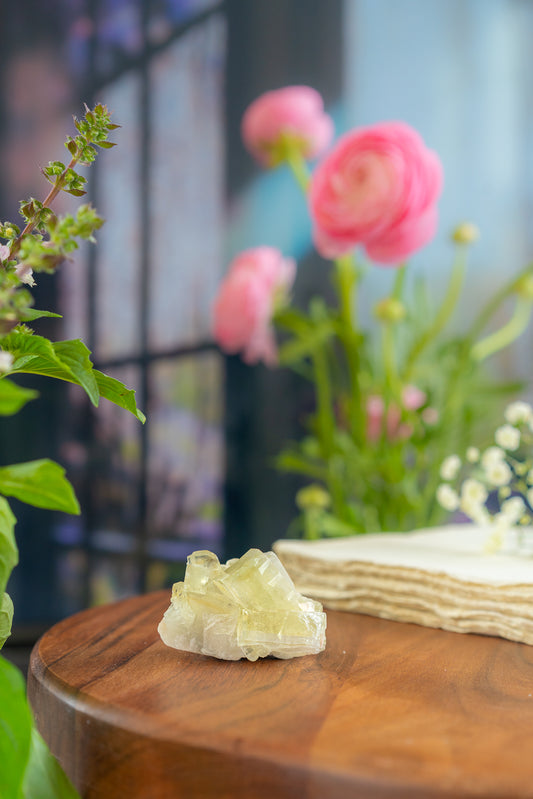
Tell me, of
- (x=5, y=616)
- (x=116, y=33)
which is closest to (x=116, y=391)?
(x=5, y=616)

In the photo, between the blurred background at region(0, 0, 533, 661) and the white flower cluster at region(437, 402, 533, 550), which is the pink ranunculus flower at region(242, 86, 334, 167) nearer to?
the blurred background at region(0, 0, 533, 661)

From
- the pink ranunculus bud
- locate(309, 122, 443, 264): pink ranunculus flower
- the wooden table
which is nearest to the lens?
the wooden table

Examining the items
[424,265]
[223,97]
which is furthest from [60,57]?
[424,265]

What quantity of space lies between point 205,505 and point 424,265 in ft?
2.33

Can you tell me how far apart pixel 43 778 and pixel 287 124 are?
1.13m

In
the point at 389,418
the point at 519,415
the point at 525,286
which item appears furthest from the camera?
the point at 389,418

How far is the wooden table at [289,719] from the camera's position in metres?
0.32

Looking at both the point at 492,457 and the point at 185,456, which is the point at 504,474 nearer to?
the point at 492,457

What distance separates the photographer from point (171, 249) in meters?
1.58

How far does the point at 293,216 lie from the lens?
164 cm

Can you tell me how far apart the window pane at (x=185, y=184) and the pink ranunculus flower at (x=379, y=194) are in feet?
1.63

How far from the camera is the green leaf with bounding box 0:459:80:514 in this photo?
14.6 inches

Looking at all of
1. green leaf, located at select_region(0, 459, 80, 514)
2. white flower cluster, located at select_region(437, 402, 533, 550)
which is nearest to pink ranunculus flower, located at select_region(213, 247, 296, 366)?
white flower cluster, located at select_region(437, 402, 533, 550)

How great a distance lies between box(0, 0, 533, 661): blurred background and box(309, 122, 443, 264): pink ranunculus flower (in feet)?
1.68
